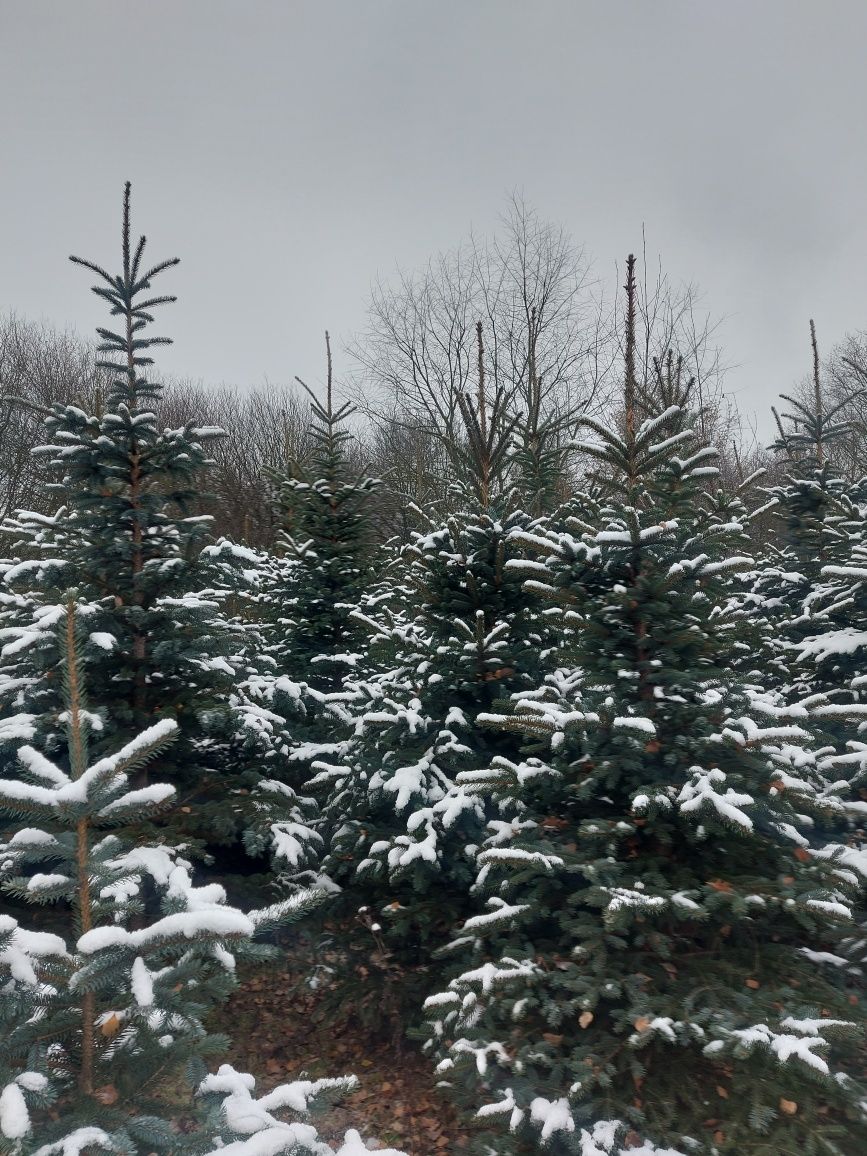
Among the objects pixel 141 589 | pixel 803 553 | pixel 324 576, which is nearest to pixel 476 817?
pixel 141 589

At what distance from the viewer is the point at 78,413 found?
4809mm

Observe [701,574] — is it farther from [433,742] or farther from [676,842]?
[433,742]

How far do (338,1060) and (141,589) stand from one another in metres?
3.01

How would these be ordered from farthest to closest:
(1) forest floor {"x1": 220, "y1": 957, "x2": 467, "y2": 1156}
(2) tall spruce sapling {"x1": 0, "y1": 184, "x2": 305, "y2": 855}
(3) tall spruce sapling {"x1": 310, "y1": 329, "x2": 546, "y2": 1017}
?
(2) tall spruce sapling {"x1": 0, "y1": 184, "x2": 305, "y2": 855} < (3) tall spruce sapling {"x1": 310, "y1": 329, "x2": 546, "y2": 1017} < (1) forest floor {"x1": 220, "y1": 957, "x2": 467, "y2": 1156}

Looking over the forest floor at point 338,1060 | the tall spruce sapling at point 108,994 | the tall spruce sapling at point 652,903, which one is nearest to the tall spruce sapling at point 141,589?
the forest floor at point 338,1060

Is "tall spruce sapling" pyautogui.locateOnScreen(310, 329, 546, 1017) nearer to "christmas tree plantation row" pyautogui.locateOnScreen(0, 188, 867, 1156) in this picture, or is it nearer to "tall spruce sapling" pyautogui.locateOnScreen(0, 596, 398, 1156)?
"christmas tree plantation row" pyautogui.locateOnScreen(0, 188, 867, 1156)

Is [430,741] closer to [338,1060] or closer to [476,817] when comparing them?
[476,817]

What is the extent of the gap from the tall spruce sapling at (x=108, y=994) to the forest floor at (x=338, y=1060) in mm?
1840

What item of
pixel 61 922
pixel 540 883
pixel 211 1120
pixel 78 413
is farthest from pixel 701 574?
pixel 61 922

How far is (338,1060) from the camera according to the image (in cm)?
419

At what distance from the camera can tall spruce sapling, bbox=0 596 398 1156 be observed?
5.74ft

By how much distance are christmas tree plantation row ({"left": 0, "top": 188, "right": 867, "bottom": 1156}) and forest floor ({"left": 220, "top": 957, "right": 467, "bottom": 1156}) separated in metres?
0.26

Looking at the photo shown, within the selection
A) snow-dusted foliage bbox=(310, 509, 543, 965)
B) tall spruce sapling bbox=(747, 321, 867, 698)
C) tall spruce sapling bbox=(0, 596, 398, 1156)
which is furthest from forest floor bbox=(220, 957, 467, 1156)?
tall spruce sapling bbox=(747, 321, 867, 698)

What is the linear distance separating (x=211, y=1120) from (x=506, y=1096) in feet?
4.98
